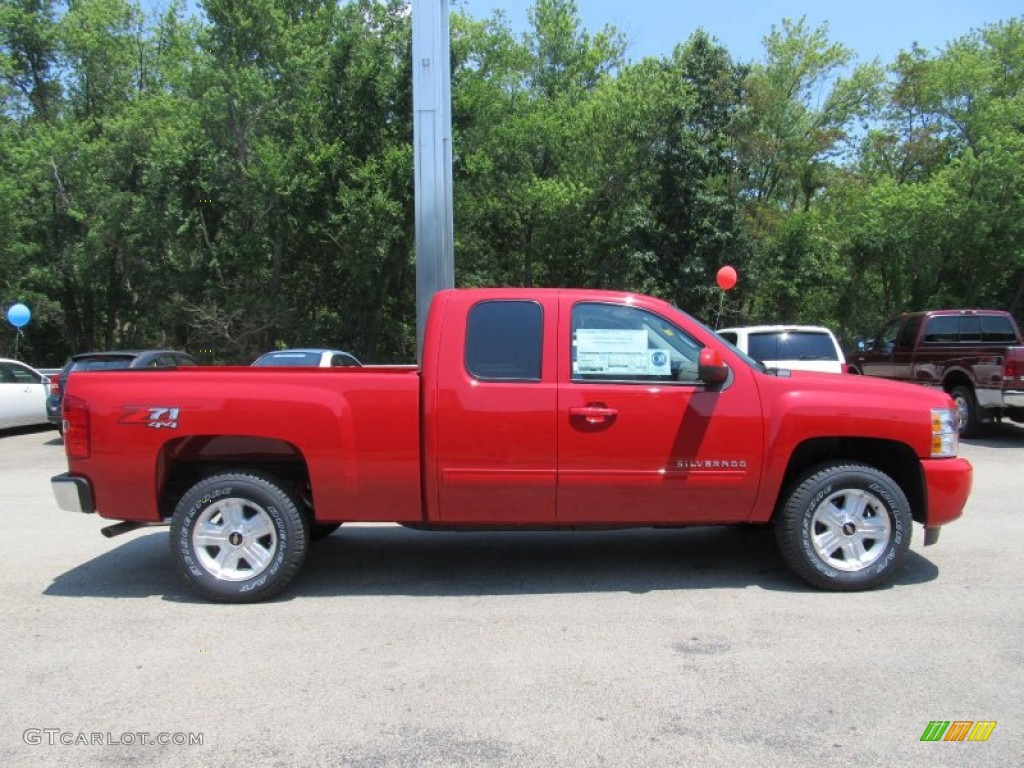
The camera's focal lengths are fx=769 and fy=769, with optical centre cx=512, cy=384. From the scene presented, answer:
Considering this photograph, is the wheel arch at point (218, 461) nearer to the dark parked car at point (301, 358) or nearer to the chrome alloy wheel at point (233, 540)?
the chrome alloy wheel at point (233, 540)

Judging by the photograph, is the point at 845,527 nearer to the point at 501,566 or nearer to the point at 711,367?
the point at 711,367

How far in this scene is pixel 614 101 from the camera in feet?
85.7

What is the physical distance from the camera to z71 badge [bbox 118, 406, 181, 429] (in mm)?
4973

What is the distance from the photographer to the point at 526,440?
4914 mm

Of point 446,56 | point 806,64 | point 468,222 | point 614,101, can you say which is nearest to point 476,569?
point 446,56

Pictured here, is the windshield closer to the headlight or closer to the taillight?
the headlight

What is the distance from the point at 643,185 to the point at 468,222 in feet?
20.7

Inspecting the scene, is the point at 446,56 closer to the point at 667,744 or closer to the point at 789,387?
the point at 789,387

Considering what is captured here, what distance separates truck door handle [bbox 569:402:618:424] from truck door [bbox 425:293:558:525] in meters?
0.14

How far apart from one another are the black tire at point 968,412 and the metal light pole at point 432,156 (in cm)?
909

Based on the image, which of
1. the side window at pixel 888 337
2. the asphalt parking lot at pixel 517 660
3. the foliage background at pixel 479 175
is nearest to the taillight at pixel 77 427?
the asphalt parking lot at pixel 517 660

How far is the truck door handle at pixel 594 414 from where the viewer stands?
4910 millimetres

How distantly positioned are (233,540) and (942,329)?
1308cm

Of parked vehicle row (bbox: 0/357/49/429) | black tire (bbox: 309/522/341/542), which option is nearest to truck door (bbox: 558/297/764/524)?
black tire (bbox: 309/522/341/542)
